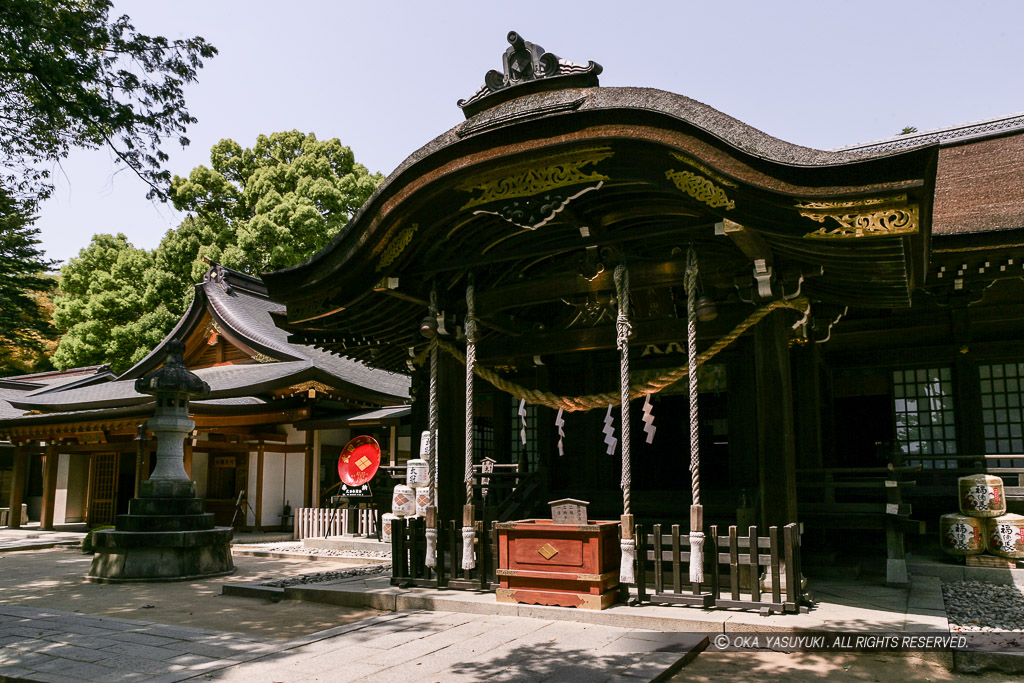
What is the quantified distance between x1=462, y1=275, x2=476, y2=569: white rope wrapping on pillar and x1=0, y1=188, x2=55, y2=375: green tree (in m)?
6.88

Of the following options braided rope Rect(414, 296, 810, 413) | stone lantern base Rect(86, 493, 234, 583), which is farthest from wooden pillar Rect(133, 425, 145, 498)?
braided rope Rect(414, 296, 810, 413)

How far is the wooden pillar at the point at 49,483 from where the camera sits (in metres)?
21.3

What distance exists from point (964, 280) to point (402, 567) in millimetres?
8051

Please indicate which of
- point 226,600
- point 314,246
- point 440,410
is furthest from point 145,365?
point 440,410

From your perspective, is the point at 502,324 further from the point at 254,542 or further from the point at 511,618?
the point at 254,542

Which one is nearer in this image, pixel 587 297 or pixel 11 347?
pixel 587 297

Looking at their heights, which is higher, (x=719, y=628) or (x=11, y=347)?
(x=11, y=347)

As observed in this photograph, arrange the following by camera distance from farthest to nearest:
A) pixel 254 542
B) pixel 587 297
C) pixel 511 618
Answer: pixel 254 542
pixel 587 297
pixel 511 618

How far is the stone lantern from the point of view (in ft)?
37.5

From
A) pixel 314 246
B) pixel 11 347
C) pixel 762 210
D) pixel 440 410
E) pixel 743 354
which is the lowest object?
pixel 440 410

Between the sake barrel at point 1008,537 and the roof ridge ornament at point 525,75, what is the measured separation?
7075 mm

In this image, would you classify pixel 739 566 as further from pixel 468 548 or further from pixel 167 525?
pixel 167 525

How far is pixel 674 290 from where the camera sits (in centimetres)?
1066

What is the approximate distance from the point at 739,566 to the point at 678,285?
10.5ft
